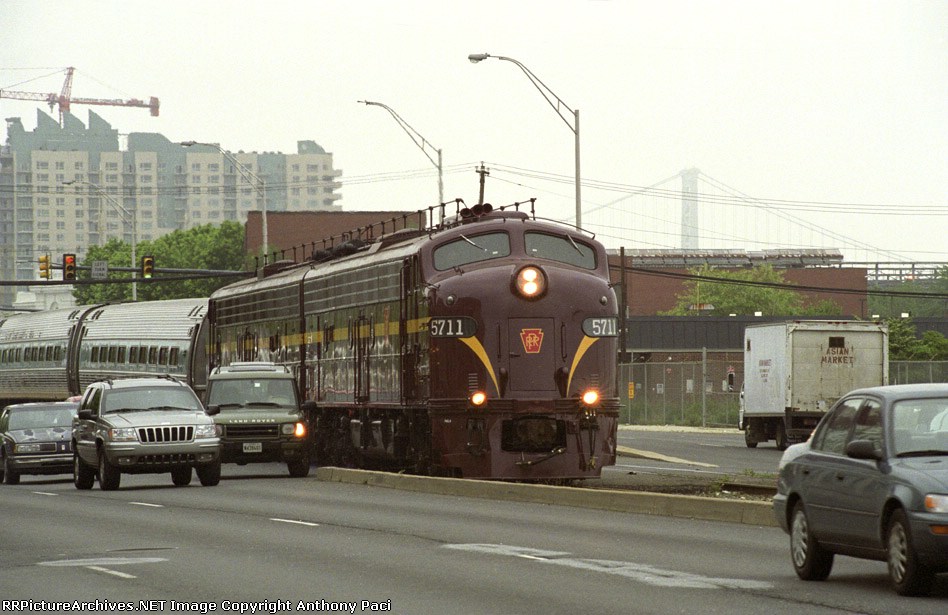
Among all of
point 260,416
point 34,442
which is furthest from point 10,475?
point 260,416

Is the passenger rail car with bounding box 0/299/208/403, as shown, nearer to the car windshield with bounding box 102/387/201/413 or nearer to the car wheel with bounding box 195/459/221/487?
the car windshield with bounding box 102/387/201/413

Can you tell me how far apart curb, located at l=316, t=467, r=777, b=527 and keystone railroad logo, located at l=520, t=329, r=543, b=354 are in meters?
2.45

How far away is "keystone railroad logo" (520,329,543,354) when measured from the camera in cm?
2784

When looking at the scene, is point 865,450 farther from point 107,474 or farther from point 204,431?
point 107,474

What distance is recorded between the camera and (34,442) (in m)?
34.2

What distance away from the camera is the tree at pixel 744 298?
14425cm

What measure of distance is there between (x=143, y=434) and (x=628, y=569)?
15483 mm

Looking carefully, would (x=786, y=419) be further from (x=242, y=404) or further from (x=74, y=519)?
(x=74, y=519)

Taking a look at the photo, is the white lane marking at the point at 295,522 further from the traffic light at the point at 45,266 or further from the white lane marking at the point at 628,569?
the traffic light at the point at 45,266

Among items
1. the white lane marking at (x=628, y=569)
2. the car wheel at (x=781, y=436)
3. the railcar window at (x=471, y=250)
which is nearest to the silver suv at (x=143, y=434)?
the railcar window at (x=471, y=250)

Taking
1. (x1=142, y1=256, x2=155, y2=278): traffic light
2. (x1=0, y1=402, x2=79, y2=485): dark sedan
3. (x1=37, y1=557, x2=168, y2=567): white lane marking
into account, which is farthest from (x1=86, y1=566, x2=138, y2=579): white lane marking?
(x1=142, y1=256, x2=155, y2=278): traffic light

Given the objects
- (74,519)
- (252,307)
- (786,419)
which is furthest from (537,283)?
(786,419)

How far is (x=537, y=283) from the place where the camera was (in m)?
28.1

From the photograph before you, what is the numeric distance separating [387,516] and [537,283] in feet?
24.5
